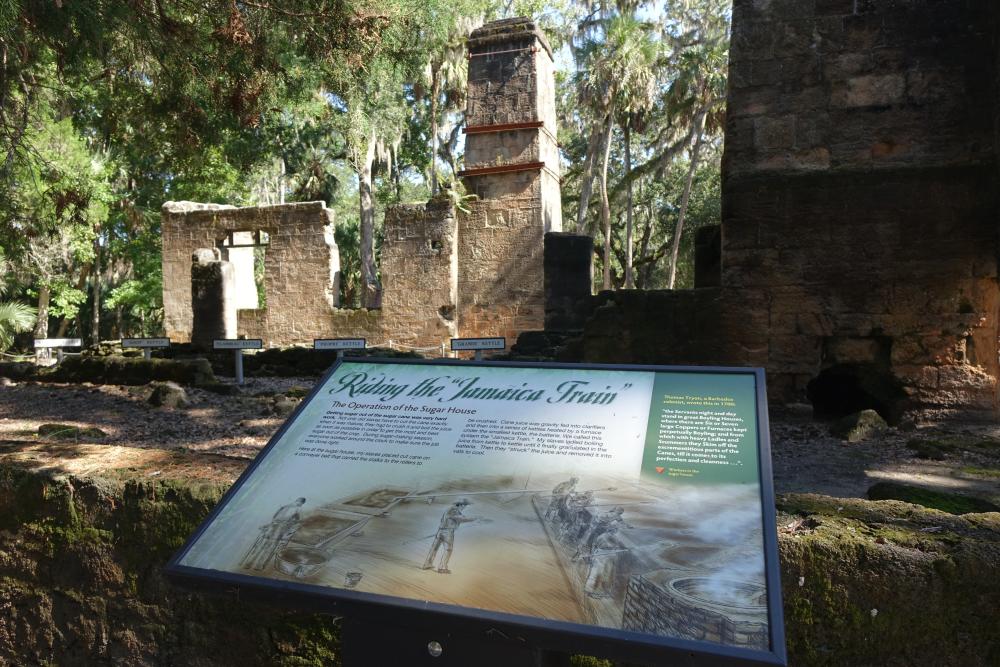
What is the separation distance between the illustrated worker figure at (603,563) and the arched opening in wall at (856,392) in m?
5.62

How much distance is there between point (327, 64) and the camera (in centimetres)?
591

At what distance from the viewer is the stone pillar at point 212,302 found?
12625mm

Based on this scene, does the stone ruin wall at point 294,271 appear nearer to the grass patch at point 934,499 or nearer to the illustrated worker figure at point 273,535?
the grass patch at point 934,499

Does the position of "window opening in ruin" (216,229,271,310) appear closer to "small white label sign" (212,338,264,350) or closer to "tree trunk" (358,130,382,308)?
"tree trunk" (358,130,382,308)

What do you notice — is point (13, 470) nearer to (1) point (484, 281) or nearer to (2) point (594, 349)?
(2) point (594, 349)

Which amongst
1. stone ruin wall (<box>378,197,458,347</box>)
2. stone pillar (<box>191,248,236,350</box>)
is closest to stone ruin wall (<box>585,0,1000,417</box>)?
stone pillar (<box>191,248,236,350</box>)

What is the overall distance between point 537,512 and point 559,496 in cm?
6

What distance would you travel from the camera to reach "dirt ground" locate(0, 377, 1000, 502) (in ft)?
9.10

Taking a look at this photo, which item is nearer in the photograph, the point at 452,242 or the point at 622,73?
the point at 452,242

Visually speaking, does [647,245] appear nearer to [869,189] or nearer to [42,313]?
[42,313]

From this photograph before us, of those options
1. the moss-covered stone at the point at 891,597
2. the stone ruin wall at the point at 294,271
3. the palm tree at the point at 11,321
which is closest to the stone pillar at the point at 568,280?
the stone ruin wall at the point at 294,271

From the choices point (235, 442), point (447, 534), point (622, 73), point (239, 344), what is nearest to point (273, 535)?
point (447, 534)

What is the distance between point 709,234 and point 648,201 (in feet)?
68.3

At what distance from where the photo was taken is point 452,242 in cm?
1527
